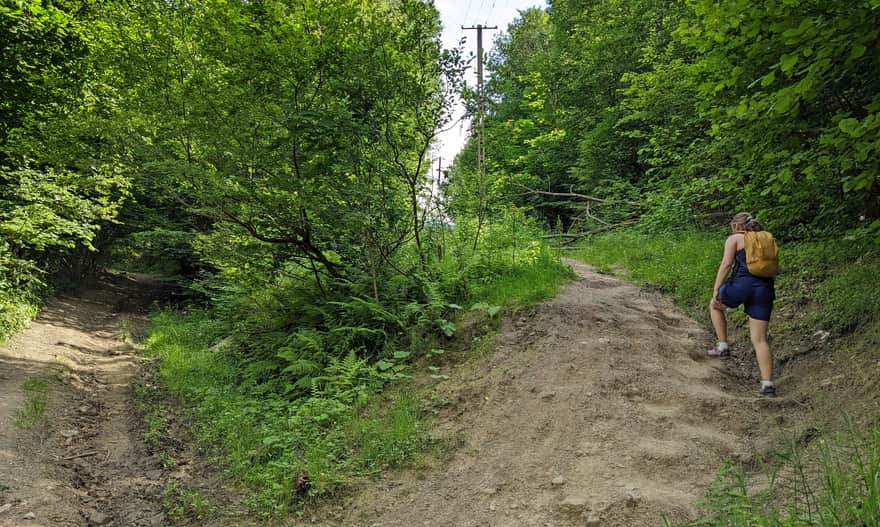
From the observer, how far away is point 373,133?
724 cm

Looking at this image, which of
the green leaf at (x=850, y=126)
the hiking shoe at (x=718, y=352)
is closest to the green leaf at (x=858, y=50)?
the green leaf at (x=850, y=126)

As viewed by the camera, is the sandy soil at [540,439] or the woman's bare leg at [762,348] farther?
the woman's bare leg at [762,348]

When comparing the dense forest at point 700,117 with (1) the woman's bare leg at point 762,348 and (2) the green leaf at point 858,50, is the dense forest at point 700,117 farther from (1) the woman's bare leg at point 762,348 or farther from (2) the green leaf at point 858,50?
(1) the woman's bare leg at point 762,348

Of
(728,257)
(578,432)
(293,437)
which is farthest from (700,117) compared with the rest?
(293,437)

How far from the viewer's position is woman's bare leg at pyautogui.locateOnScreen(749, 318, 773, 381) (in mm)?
4786

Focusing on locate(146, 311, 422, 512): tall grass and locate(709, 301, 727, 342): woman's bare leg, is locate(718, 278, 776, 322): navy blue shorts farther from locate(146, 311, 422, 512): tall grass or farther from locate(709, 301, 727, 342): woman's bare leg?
locate(146, 311, 422, 512): tall grass

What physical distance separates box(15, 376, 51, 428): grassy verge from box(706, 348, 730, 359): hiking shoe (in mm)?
8759

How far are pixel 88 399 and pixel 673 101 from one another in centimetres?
1504

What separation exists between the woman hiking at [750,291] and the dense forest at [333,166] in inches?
26.7

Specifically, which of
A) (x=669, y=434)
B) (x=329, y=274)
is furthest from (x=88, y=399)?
(x=669, y=434)

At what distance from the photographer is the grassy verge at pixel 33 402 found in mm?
6531

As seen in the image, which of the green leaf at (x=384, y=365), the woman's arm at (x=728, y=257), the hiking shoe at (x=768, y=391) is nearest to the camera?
the hiking shoe at (x=768, y=391)

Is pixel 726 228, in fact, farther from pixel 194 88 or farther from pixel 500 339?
pixel 194 88

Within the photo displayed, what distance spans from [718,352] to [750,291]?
1.10 m
